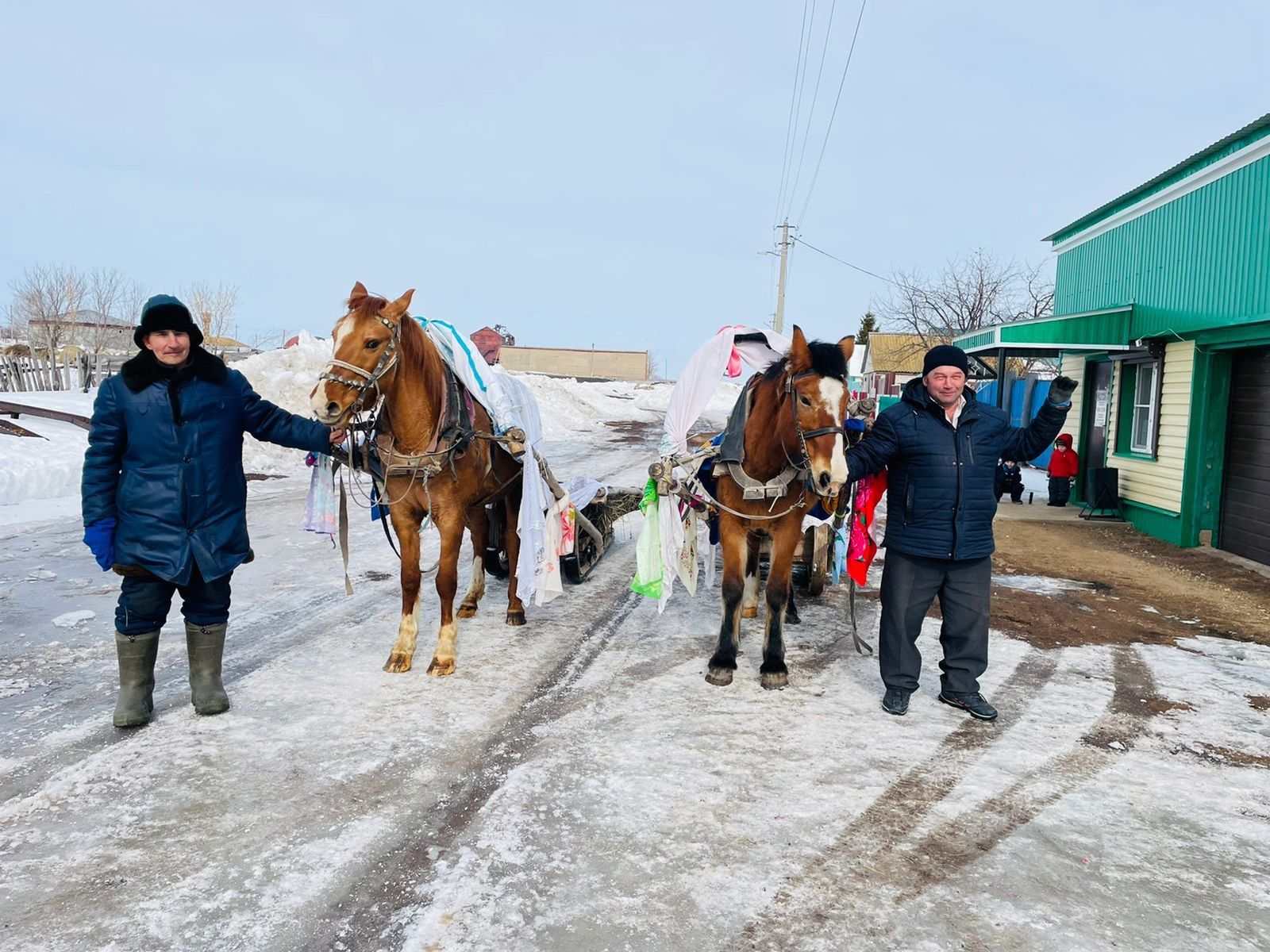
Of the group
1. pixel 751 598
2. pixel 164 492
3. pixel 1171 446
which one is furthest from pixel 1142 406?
pixel 164 492

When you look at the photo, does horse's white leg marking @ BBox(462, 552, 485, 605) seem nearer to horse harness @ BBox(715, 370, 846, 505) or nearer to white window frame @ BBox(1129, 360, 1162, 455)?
horse harness @ BBox(715, 370, 846, 505)

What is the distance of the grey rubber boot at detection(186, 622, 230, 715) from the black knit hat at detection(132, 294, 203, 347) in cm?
146

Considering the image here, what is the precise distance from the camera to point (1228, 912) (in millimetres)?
2637

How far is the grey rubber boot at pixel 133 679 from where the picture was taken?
3822 mm

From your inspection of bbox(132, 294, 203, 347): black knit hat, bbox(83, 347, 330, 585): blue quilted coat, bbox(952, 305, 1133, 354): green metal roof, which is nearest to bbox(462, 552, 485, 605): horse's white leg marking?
bbox(83, 347, 330, 585): blue quilted coat

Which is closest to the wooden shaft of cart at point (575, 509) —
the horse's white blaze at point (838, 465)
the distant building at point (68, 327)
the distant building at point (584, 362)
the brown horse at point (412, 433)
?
the brown horse at point (412, 433)

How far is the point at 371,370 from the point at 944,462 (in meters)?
3.10

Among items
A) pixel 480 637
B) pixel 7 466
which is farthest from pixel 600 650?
pixel 7 466

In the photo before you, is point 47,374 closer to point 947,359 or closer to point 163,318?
point 163,318

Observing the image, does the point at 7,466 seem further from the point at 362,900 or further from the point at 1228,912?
the point at 1228,912

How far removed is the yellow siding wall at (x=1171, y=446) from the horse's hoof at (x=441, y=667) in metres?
9.86

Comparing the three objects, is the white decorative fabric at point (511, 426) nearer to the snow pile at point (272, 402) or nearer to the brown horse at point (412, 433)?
the brown horse at point (412, 433)

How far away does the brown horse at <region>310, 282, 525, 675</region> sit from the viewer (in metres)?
4.21

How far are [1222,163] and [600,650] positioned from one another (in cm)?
1002
